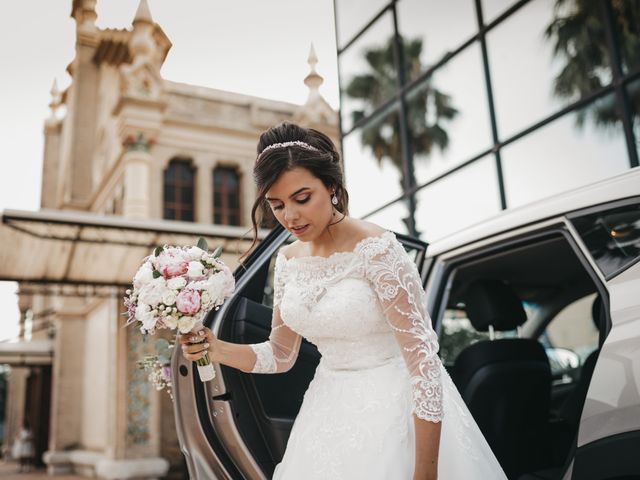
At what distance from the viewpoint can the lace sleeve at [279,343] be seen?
2418 mm

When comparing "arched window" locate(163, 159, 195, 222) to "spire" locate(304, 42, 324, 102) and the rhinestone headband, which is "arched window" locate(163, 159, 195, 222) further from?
the rhinestone headband

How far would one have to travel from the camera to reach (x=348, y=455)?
6.59 ft

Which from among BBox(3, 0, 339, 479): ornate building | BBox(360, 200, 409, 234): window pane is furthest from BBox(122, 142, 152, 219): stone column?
BBox(360, 200, 409, 234): window pane

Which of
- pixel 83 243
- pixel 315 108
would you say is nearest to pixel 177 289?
pixel 83 243

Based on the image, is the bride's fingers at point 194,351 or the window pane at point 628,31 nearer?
the bride's fingers at point 194,351

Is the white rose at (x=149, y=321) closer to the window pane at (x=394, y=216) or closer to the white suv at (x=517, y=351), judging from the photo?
the white suv at (x=517, y=351)

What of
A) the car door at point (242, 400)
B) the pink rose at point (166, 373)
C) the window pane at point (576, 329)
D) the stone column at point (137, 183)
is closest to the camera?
the car door at point (242, 400)

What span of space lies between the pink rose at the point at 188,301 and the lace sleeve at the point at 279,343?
0.48 metres

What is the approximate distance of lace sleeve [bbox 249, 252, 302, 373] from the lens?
2418mm

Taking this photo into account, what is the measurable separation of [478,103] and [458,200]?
1253mm

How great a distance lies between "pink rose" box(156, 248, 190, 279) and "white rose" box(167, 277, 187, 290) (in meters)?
0.03

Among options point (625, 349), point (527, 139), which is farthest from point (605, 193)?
point (527, 139)

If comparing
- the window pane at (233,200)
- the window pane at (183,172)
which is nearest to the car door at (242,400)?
the window pane at (183,172)

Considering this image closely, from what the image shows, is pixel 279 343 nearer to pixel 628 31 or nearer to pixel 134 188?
pixel 628 31
